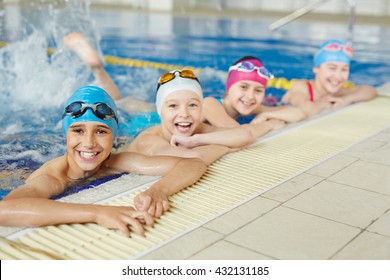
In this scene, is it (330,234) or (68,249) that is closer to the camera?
(68,249)

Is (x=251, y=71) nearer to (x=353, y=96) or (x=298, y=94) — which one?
(x=298, y=94)

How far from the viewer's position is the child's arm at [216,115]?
4.37 metres

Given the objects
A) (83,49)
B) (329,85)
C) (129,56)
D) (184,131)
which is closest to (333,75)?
(329,85)

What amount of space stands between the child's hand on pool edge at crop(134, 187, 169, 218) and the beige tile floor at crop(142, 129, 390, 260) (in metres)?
0.26

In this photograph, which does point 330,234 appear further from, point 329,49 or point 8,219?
point 329,49

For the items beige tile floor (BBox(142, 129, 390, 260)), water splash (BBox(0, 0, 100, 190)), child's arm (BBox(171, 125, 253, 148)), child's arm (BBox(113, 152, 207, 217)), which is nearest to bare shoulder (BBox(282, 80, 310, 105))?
child's arm (BBox(171, 125, 253, 148))

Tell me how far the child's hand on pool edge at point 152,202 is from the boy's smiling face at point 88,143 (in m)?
0.43

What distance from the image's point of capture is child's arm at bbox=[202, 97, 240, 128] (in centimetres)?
437

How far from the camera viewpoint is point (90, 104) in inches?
115

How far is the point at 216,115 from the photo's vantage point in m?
4.45

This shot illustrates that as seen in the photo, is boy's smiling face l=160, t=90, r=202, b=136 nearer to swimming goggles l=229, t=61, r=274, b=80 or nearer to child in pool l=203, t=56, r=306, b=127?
child in pool l=203, t=56, r=306, b=127

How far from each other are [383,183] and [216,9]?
67.2 ft

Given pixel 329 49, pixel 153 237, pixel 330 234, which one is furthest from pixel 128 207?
pixel 329 49

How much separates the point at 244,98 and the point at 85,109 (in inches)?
76.7
